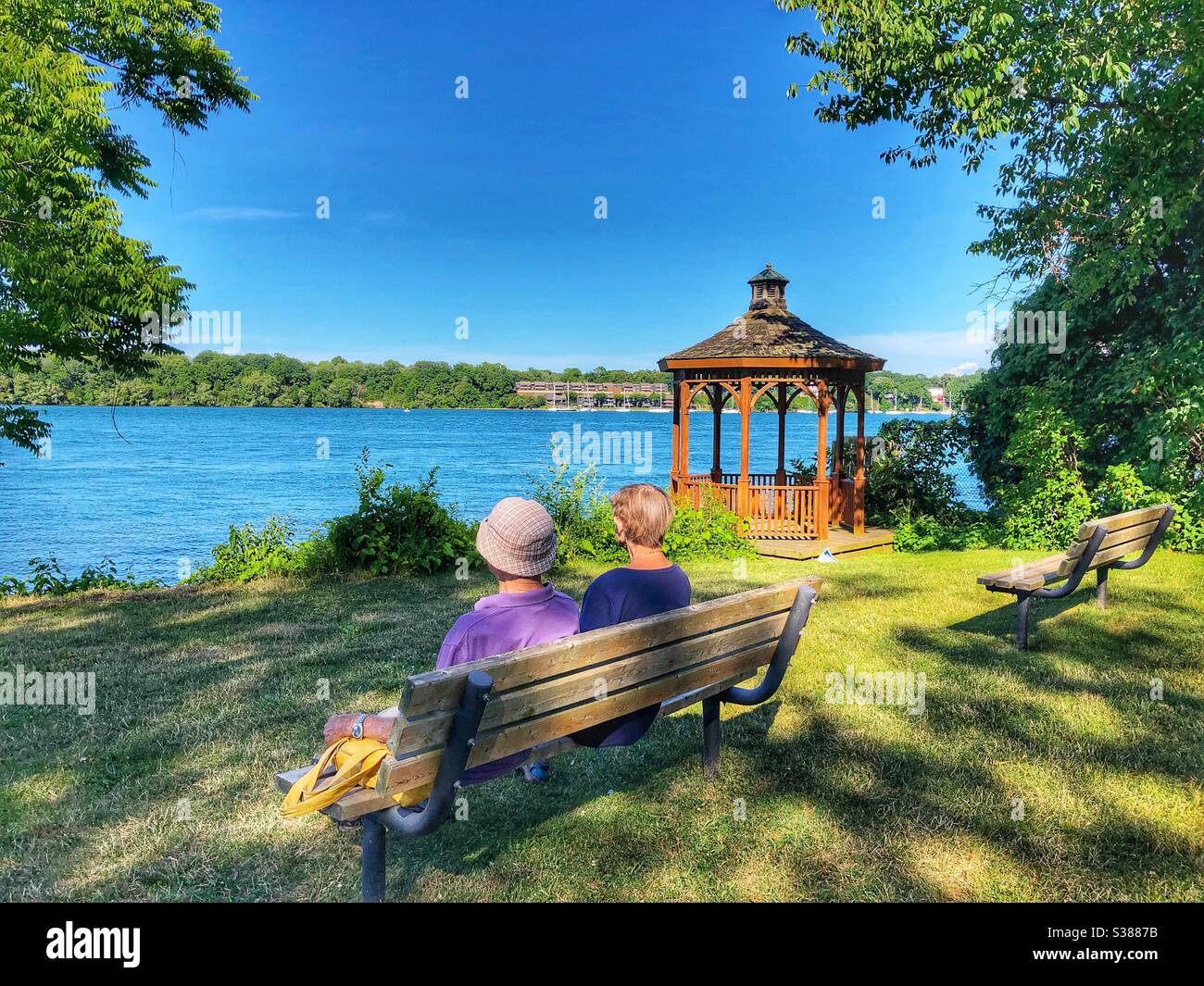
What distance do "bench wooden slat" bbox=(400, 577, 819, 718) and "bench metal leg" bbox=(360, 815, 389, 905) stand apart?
0.65m

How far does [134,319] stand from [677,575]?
27.7 feet

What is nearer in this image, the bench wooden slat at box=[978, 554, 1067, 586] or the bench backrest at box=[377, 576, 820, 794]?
the bench backrest at box=[377, 576, 820, 794]

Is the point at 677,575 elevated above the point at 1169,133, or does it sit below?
below

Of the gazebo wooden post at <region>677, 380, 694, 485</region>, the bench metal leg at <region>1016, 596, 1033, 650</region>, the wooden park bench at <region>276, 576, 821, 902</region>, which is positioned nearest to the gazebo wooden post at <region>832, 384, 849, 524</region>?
the gazebo wooden post at <region>677, 380, 694, 485</region>

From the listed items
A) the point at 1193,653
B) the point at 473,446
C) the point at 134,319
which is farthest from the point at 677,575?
the point at 473,446

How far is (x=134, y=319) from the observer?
9.48 meters

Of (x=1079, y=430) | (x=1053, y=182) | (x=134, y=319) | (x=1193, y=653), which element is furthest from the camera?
(x=1079, y=430)

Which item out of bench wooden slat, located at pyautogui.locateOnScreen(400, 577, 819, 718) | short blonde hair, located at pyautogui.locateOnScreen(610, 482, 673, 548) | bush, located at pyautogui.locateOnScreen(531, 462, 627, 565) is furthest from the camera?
bush, located at pyautogui.locateOnScreen(531, 462, 627, 565)

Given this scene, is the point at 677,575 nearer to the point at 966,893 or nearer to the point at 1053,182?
the point at 966,893

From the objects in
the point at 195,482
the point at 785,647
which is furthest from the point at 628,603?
the point at 195,482

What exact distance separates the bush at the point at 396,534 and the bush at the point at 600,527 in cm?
145

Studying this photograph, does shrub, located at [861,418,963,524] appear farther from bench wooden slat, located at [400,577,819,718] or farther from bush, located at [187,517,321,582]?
bench wooden slat, located at [400,577,819,718]

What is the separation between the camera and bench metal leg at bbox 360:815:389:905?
2.86 m

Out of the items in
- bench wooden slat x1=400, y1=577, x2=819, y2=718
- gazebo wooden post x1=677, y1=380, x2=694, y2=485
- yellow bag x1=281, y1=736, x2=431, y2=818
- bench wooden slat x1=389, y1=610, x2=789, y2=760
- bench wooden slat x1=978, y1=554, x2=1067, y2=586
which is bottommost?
yellow bag x1=281, y1=736, x2=431, y2=818
